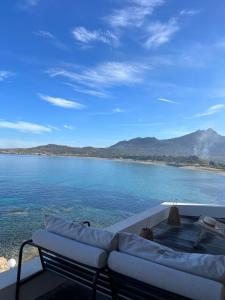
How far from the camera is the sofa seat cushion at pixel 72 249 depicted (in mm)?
1586

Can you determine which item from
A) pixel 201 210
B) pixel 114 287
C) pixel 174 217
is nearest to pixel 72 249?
pixel 114 287

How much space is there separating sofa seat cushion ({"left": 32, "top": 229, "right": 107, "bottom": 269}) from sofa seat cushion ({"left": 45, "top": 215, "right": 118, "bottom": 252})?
0.05 meters

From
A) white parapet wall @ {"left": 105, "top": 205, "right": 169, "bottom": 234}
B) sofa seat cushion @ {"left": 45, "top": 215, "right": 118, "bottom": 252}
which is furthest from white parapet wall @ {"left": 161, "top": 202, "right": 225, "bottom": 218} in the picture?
sofa seat cushion @ {"left": 45, "top": 215, "right": 118, "bottom": 252}

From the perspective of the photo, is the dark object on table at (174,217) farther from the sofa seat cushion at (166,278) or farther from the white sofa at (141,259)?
the sofa seat cushion at (166,278)

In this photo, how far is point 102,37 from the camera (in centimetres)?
1622

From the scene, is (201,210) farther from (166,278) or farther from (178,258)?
(166,278)

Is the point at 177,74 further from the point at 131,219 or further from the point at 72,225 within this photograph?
the point at 72,225

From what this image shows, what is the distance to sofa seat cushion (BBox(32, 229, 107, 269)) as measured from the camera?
1586 millimetres

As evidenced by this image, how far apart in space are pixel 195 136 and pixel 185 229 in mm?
119520

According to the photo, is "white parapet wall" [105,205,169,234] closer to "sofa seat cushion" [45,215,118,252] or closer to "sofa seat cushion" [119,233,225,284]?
"sofa seat cushion" [45,215,118,252]

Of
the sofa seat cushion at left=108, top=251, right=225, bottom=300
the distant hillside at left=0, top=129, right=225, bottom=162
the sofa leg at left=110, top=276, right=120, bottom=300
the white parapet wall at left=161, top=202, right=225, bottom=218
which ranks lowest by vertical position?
the white parapet wall at left=161, top=202, right=225, bottom=218

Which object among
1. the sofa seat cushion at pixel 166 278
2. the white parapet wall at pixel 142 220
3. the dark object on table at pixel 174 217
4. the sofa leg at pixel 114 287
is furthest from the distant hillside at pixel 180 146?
the sofa seat cushion at pixel 166 278

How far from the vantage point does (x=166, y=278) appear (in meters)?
1.38

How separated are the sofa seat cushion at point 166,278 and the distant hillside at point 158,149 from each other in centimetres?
8054
